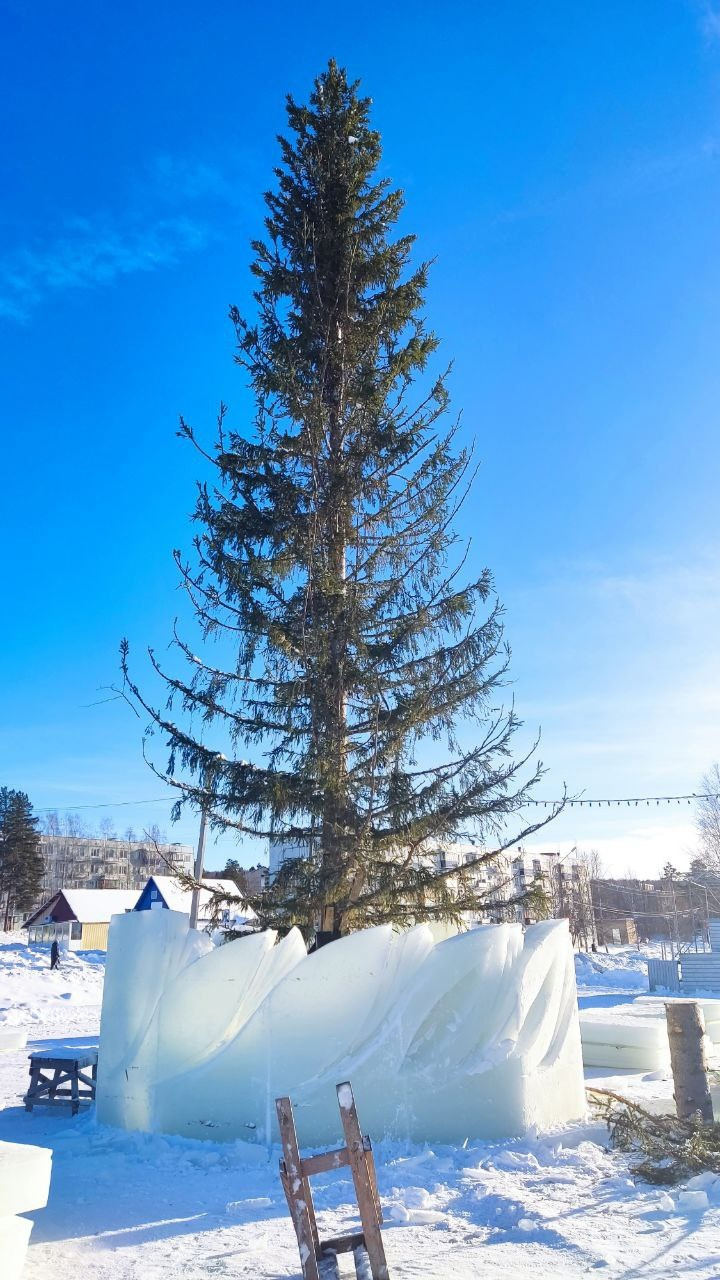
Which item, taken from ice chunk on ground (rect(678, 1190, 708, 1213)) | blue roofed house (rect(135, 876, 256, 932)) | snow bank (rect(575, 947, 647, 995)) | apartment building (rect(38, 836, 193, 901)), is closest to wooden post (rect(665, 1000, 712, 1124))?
ice chunk on ground (rect(678, 1190, 708, 1213))

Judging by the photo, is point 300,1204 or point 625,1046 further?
point 625,1046

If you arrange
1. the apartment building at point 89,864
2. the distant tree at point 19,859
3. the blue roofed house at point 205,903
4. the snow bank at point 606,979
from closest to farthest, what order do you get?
the blue roofed house at point 205,903
the snow bank at point 606,979
the distant tree at point 19,859
the apartment building at point 89,864

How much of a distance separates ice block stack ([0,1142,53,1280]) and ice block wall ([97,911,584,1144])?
3765 mm

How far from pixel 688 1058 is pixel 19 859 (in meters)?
60.5

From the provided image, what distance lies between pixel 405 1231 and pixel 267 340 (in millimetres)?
11276

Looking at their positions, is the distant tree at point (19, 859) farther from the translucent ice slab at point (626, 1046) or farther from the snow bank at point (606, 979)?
the translucent ice slab at point (626, 1046)

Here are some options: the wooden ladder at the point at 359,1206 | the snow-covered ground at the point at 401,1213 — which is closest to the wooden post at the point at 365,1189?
the wooden ladder at the point at 359,1206

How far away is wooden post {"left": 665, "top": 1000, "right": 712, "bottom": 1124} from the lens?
761cm

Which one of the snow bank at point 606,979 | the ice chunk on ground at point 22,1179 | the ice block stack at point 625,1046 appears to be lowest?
the snow bank at point 606,979

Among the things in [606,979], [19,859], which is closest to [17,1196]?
[606,979]

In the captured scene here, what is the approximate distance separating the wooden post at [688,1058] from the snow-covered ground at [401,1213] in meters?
0.84

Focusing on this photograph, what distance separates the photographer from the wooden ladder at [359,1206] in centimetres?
427

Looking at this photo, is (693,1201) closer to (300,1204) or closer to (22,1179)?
(300,1204)

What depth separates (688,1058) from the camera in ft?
25.4
